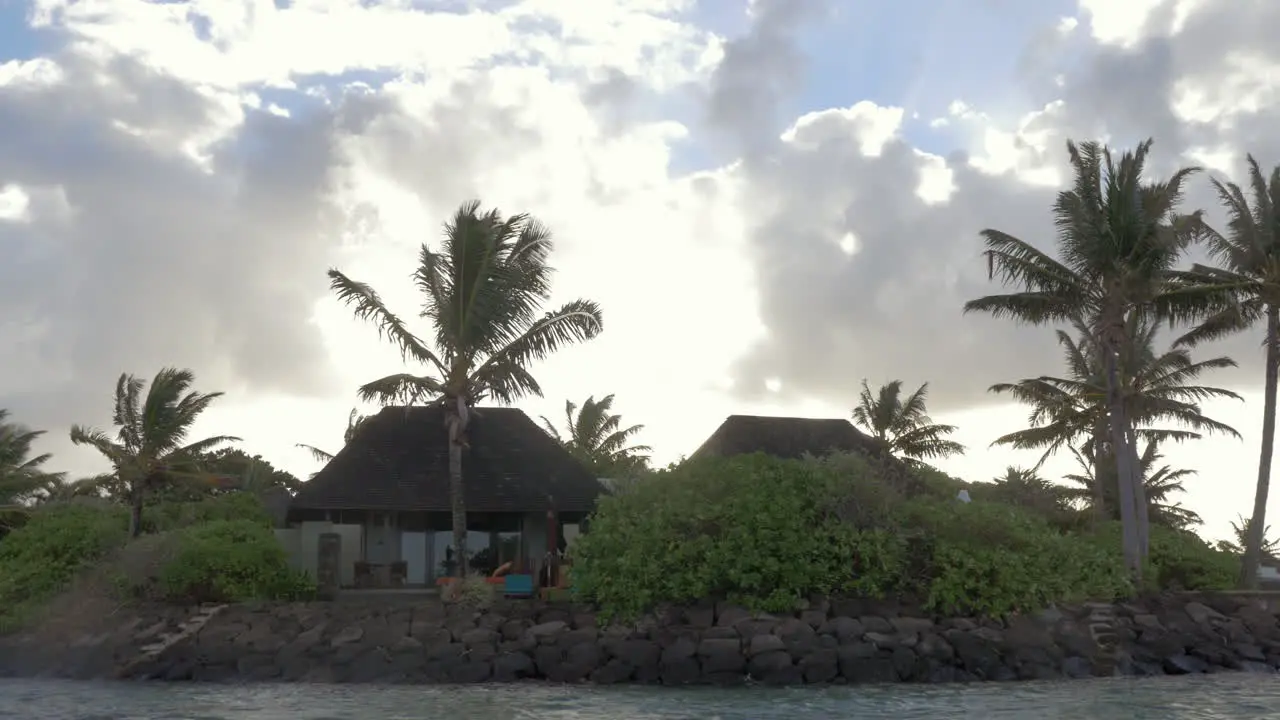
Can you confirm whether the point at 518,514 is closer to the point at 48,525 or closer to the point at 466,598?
the point at 466,598

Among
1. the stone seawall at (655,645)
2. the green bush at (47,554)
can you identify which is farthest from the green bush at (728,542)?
the green bush at (47,554)

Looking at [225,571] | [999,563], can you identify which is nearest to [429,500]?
[225,571]

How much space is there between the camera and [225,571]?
73.9ft

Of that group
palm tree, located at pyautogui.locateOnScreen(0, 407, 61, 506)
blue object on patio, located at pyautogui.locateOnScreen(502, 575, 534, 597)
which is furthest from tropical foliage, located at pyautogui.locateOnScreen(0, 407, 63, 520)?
blue object on patio, located at pyautogui.locateOnScreen(502, 575, 534, 597)

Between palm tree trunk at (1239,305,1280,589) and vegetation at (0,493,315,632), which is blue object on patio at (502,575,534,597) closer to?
vegetation at (0,493,315,632)

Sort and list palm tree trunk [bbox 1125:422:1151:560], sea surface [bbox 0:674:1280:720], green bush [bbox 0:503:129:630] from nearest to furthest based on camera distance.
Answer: sea surface [bbox 0:674:1280:720]
green bush [bbox 0:503:129:630]
palm tree trunk [bbox 1125:422:1151:560]

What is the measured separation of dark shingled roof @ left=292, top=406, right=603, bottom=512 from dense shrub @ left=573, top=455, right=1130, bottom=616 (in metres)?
5.53

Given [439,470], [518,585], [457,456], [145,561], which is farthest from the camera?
[439,470]

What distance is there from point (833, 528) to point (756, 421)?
1202 cm

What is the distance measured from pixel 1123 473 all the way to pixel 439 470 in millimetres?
15343

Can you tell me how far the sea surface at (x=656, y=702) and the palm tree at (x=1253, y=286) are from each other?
8279 millimetres

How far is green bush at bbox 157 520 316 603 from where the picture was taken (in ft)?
73.6

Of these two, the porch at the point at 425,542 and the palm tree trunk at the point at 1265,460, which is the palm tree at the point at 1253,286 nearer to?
the palm tree trunk at the point at 1265,460

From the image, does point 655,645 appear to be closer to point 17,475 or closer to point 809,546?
point 809,546
